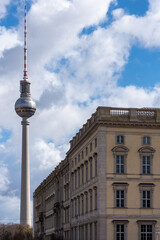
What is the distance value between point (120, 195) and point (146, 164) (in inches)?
211

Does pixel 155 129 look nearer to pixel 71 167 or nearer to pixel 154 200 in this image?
pixel 154 200

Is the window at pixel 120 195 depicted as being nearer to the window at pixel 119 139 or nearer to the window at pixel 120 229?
the window at pixel 120 229

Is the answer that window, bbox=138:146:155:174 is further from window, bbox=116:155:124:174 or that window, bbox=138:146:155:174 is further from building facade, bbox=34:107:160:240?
window, bbox=116:155:124:174

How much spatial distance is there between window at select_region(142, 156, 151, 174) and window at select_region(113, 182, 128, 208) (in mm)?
3286

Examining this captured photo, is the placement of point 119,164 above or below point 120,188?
above

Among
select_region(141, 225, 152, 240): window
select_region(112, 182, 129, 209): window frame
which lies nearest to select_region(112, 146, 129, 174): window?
select_region(112, 182, 129, 209): window frame

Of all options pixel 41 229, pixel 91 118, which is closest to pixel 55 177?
pixel 41 229

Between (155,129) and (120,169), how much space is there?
716 cm

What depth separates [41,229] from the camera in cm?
15712

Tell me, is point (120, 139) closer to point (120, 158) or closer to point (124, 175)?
point (120, 158)

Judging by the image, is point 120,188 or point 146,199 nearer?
point 120,188

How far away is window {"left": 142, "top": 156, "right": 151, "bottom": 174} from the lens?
79.0 m

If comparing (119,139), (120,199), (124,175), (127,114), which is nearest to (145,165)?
(124,175)

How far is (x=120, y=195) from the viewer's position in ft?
255
